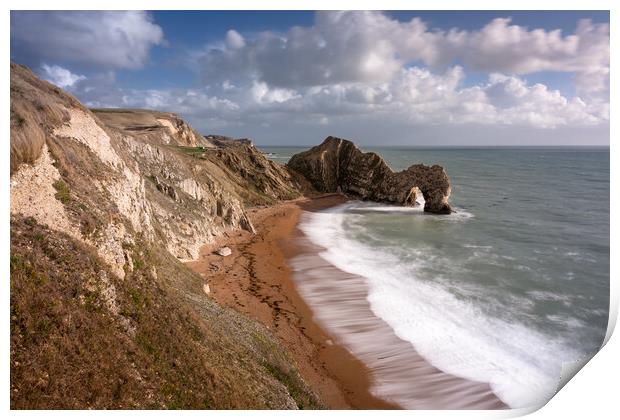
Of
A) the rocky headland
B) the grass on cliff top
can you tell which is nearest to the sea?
the rocky headland

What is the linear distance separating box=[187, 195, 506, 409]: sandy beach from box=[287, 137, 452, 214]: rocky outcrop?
32.3 m

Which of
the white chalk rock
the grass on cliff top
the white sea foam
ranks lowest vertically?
the white sea foam

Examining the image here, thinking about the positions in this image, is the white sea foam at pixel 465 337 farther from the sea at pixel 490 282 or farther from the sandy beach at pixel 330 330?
the sandy beach at pixel 330 330

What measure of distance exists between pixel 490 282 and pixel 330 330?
50.6ft

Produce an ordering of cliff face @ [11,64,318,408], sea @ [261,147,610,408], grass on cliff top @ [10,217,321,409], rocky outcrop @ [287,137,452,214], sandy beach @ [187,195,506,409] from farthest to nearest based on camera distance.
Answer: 1. rocky outcrop @ [287,137,452,214]
2. sea @ [261,147,610,408]
3. sandy beach @ [187,195,506,409]
4. cliff face @ [11,64,318,408]
5. grass on cliff top @ [10,217,321,409]

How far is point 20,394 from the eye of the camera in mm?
8523

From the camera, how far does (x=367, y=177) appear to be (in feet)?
222

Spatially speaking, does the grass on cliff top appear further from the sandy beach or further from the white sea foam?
the white sea foam

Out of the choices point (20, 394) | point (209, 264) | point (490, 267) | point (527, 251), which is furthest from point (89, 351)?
point (527, 251)

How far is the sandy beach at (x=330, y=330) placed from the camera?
50.0 ft

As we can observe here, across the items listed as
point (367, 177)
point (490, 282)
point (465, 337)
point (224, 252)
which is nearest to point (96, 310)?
point (465, 337)

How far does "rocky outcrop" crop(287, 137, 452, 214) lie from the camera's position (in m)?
57.8

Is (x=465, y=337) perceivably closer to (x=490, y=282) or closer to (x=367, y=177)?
(x=490, y=282)
